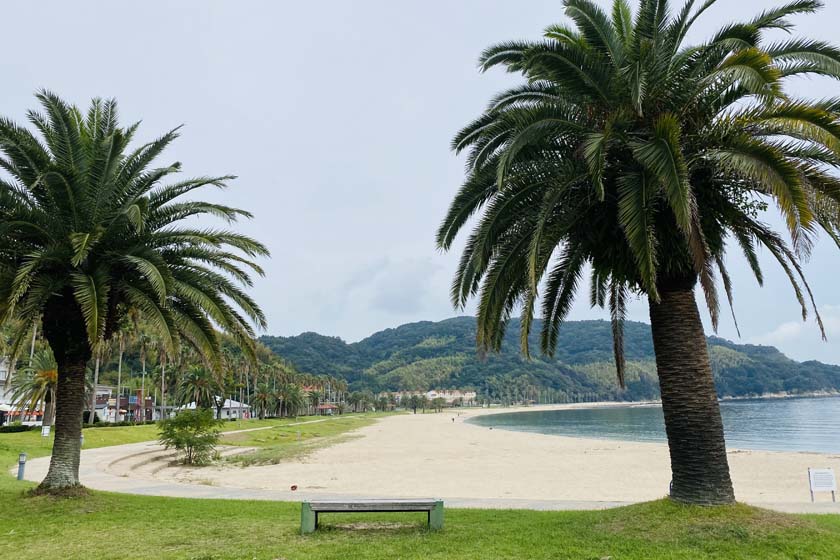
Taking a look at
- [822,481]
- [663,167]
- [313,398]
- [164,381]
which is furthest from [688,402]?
[313,398]

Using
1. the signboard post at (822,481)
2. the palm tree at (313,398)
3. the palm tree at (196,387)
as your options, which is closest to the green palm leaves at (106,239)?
the signboard post at (822,481)

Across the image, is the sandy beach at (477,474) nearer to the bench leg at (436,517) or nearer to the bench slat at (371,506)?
the bench leg at (436,517)

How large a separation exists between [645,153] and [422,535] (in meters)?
6.53

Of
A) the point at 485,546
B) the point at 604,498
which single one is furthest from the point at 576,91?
the point at 604,498

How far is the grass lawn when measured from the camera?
730cm

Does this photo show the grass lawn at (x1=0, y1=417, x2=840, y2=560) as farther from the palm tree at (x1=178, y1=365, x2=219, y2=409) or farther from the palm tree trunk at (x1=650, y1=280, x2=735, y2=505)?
the palm tree at (x1=178, y1=365, x2=219, y2=409)

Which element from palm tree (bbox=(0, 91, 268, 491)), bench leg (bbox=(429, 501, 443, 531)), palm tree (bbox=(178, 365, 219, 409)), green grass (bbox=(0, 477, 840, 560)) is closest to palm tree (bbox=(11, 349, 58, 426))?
palm tree (bbox=(178, 365, 219, 409))

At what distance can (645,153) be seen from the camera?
8.30 metres

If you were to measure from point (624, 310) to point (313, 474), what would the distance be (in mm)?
18688

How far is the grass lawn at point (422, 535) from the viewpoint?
7.30 m

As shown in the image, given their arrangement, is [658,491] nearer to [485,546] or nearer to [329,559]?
[485,546]

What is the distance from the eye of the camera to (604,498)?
61.9ft

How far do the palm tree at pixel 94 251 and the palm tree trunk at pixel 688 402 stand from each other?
885 centimetres

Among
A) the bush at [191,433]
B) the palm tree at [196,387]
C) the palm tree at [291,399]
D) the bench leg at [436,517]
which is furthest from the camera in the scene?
the palm tree at [291,399]
